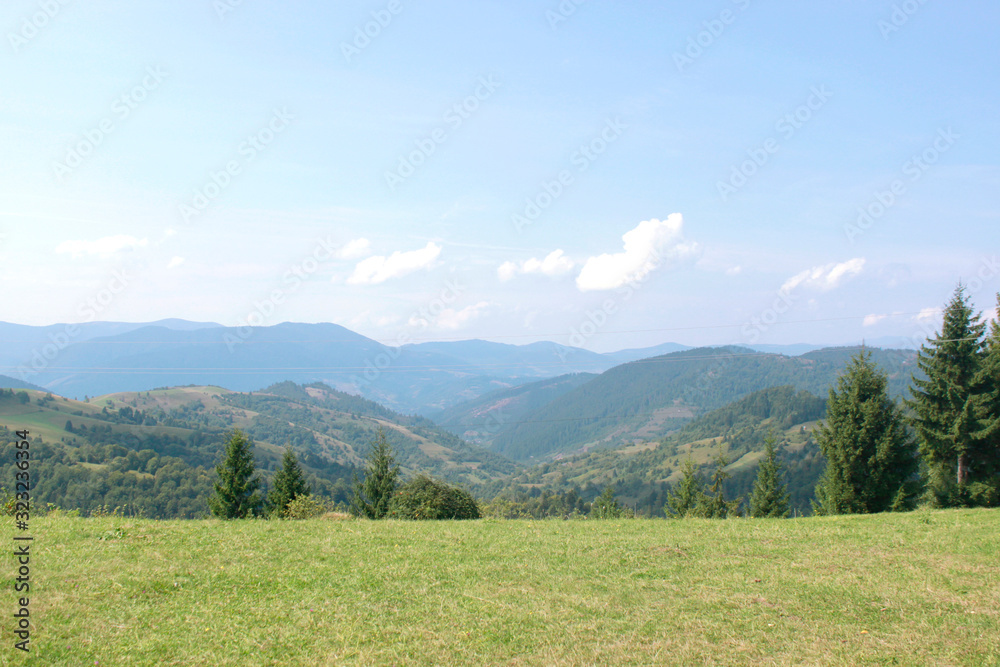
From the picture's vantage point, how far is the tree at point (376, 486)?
42894 mm

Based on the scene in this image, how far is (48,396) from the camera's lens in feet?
572

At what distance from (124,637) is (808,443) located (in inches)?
7243

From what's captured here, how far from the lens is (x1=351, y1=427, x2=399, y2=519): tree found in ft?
141

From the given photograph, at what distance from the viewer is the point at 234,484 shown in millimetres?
40219

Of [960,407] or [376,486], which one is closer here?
[960,407]

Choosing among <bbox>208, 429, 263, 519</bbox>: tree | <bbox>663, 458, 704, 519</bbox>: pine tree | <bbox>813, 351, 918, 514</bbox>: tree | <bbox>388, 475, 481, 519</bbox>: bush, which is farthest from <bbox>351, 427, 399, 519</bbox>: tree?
<bbox>813, 351, 918, 514</bbox>: tree

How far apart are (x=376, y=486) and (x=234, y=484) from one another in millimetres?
9851

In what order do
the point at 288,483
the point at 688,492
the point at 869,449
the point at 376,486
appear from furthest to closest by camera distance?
1. the point at 688,492
2. the point at 376,486
3. the point at 288,483
4. the point at 869,449

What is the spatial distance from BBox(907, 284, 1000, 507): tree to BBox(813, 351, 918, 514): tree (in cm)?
99

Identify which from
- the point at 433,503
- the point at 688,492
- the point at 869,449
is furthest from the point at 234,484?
the point at 869,449

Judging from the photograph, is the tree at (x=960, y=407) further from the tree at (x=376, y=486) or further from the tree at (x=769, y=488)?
the tree at (x=376, y=486)

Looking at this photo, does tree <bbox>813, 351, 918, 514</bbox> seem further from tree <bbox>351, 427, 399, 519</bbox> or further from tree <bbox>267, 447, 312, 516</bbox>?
tree <bbox>267, 447, 312, 516</bbox>

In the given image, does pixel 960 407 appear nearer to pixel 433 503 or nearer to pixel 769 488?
pixel 433 503

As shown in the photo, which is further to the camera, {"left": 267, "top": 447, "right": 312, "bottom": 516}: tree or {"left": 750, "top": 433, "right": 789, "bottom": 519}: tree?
{"left": 750, "top": 433, "right": 789, "bottom": 519}: tree
